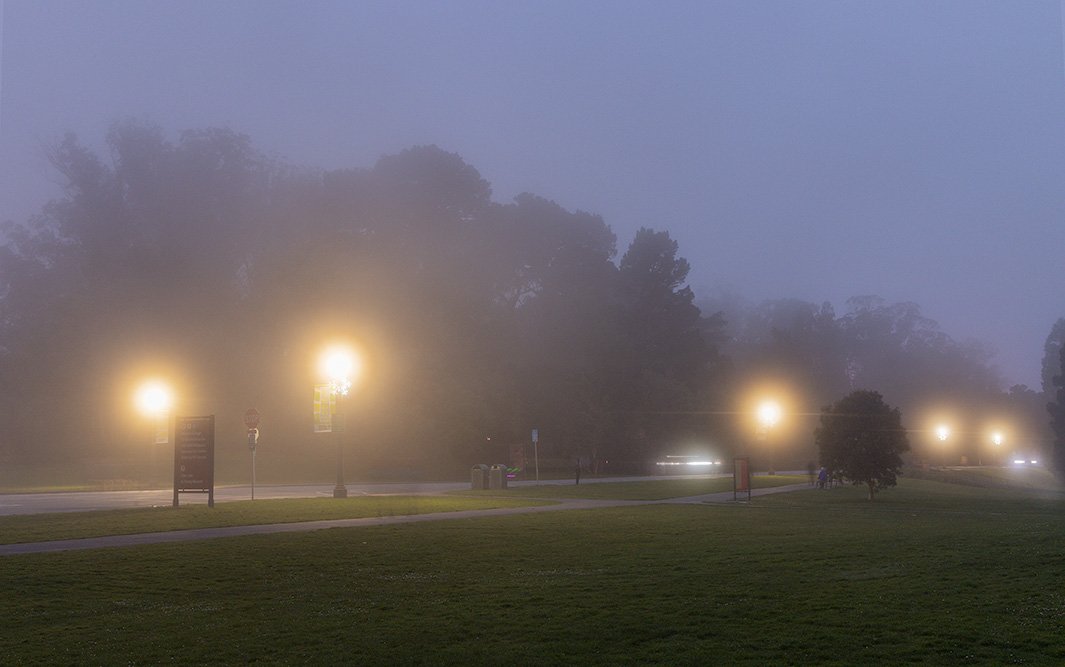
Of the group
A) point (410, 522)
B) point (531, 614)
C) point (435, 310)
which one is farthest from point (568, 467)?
point (531, 614)

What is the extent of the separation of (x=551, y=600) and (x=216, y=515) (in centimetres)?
A: 1660

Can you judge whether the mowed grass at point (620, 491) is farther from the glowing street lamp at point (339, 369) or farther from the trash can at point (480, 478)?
the glowing street lamp at point (339, 369)

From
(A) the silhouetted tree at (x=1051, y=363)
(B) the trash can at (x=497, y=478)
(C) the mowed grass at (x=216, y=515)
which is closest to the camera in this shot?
(C) the mowed grass at (x=216, y=515)

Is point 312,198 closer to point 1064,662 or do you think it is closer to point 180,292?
point 180,292

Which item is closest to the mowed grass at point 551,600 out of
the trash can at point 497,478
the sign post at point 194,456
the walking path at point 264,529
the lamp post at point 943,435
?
the walking path at point 264,529

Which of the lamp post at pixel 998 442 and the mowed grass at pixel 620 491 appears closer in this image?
the mowed grass at pixel 620 491

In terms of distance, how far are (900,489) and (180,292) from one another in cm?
5544

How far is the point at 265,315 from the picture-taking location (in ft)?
250

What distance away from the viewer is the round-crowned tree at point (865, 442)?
3647 cm

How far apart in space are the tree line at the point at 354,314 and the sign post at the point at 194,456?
119 feet

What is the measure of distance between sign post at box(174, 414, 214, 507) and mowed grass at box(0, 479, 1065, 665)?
11517 millimetres

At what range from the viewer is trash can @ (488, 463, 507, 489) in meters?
44.8

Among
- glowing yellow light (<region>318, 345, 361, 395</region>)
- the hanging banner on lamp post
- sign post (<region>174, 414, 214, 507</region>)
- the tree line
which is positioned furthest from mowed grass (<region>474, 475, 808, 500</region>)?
the tree line

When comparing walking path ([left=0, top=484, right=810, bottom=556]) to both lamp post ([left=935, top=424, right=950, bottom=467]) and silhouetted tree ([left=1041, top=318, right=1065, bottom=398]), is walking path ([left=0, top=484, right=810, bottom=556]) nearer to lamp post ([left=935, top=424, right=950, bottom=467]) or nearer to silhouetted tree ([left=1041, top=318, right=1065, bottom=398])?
lamp post ([left=935, top=424, right=950, bottom=467])
